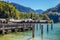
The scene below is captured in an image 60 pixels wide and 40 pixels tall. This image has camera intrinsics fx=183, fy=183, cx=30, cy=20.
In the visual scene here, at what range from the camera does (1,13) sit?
300ft

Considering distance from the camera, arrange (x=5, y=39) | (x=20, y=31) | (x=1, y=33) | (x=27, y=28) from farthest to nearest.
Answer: (x=27, y=28), (x=20, y=31), (x=1, y=33), (x=5, y=39)

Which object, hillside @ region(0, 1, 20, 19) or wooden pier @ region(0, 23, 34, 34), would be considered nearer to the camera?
wooden pier @ region(0, 23, 34, 34)

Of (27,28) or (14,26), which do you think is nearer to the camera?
(14,26)

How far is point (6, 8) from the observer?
9712 centimetres

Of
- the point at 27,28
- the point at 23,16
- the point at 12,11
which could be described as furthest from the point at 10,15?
the point at 27,28

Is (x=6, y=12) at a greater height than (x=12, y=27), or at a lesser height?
greater

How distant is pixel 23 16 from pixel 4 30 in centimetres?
8409

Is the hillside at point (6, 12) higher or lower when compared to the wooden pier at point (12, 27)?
higher

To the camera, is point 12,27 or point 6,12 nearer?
point 12,27

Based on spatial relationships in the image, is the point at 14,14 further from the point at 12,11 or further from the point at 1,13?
the point at 1,13

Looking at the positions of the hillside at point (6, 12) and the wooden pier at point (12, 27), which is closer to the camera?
the wooden pier at point (12, 27)

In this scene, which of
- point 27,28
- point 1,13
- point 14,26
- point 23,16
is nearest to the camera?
point 14,26

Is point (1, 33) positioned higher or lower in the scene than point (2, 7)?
lower

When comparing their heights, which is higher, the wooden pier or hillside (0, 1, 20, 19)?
hillside (0, 1, 20, 19)
